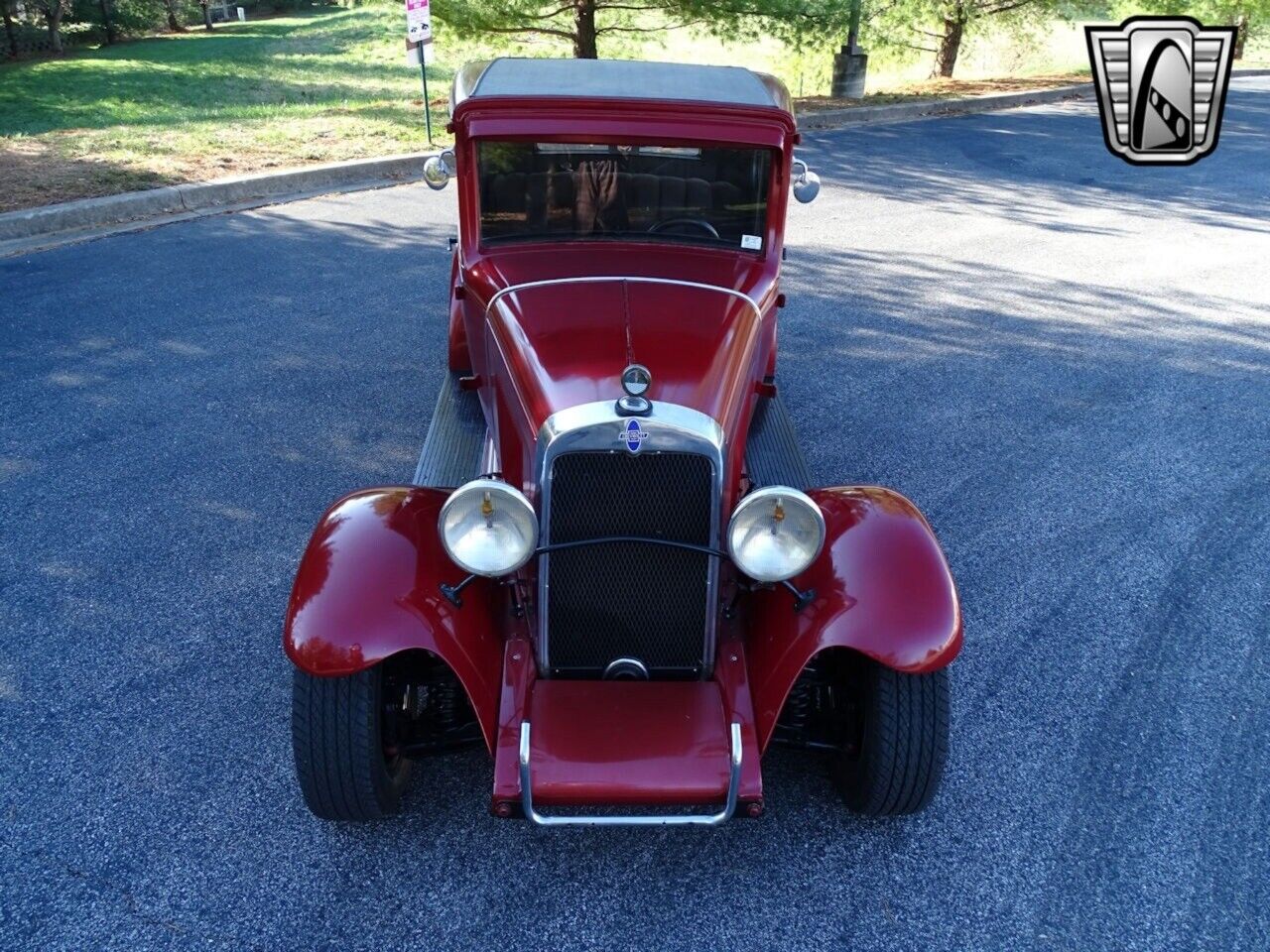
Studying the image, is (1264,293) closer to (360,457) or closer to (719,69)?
(719,69)

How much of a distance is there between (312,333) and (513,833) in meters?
4.19

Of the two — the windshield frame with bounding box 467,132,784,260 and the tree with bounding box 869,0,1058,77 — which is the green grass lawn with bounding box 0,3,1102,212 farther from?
the windshield frame with bounding box 467,132,784,260

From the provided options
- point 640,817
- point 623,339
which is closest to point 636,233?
point 623,339

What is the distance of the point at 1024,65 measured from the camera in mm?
20094

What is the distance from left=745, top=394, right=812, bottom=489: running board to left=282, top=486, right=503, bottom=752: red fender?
1.31 meters

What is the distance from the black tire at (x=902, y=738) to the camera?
2654 mm

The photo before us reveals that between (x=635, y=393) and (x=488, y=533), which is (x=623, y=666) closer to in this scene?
(x=488, y=533)

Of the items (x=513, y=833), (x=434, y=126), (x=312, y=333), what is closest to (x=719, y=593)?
(x=513, y=833)

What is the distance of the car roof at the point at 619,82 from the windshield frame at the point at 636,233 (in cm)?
17

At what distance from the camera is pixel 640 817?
2.47 metres

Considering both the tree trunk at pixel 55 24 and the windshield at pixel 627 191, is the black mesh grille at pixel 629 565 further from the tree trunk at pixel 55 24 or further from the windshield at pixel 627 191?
the tree trunk at pixel 55 24

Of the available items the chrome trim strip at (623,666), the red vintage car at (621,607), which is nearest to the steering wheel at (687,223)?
the red vintage car at (621,607)

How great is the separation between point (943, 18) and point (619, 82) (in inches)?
583

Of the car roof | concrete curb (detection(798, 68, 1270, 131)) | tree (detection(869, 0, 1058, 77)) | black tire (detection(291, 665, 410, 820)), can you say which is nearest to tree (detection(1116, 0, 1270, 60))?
tree (detection(869, 0, 1058, 77))
